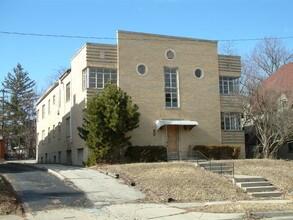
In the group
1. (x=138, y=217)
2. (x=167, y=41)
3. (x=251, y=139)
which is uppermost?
(x=167, y=41)

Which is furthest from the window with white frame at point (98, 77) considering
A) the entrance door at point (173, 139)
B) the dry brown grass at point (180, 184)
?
the dry brown grass at point (180, 184)

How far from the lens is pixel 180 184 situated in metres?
17.3

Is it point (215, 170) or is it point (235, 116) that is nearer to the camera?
point (215, 170)

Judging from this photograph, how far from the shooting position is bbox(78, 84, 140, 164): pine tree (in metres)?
24.8

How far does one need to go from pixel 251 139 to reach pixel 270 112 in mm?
7989

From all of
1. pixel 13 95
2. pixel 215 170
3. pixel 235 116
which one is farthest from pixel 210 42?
pixel 13 95

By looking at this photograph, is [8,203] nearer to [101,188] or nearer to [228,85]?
[101,188]

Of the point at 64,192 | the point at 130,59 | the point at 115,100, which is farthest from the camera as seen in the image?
the point at 130,59

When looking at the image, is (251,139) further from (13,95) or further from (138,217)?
(13,95)

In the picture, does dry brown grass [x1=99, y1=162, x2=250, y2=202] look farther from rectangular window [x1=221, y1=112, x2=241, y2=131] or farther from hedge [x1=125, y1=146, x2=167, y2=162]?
rectangular window [x1=221, y1=112, x2=241, y2=131]

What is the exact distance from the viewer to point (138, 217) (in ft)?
39.6

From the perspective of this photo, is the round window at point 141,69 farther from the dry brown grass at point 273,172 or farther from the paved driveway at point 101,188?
the paved driveway at point 101,188

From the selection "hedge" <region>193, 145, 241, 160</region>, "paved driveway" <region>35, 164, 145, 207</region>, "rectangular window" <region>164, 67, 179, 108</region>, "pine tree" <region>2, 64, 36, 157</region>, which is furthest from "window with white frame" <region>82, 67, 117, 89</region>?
"pine tree" <region>2, 64, 36, 157</region>

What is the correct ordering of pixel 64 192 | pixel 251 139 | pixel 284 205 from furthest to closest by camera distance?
pixel 251 139 < pixel 64 192 < pixel 284 205
